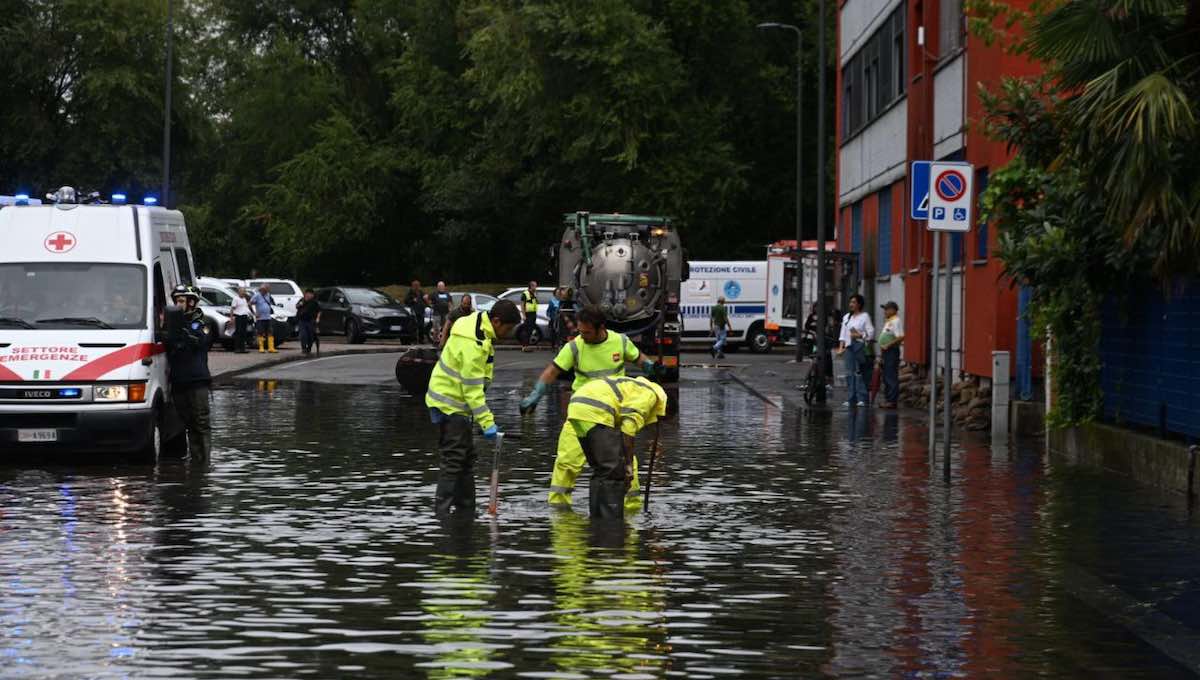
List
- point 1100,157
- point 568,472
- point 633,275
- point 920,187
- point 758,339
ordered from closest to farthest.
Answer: point 568,472, point 1100,157, point 920,187, point 633,275, point 758,339

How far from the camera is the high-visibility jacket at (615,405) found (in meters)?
14.4

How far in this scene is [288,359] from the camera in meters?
45.2

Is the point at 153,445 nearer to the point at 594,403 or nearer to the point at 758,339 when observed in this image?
the point at 594,403

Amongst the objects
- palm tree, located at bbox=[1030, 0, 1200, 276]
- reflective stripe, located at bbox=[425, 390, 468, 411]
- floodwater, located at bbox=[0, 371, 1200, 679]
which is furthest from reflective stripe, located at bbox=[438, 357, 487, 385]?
palm tree, located at bbox=[1030, 0, 1200, 276]

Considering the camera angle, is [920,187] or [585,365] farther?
[920,187]

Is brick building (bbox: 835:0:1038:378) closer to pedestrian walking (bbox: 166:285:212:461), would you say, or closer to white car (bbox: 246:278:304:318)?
pedestrian walking (bbox: 166:285:212:461)

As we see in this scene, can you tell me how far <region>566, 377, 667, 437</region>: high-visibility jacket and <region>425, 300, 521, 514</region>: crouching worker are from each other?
0.61 metres

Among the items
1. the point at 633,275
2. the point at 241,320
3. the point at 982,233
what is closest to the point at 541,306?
the point at 241,320

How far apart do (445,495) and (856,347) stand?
14969mm

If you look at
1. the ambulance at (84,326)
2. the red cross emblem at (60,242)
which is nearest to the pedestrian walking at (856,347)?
the ambulance at (84,326)

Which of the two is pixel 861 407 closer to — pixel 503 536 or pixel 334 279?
pixel 503 536

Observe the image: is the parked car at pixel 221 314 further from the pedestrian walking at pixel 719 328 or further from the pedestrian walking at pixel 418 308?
the pedestrian walking at pixel 719 328

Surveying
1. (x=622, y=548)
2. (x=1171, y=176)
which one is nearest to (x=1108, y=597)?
(x=622, y=548)

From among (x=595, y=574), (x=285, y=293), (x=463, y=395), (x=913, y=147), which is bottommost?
(x=595, y=574)
